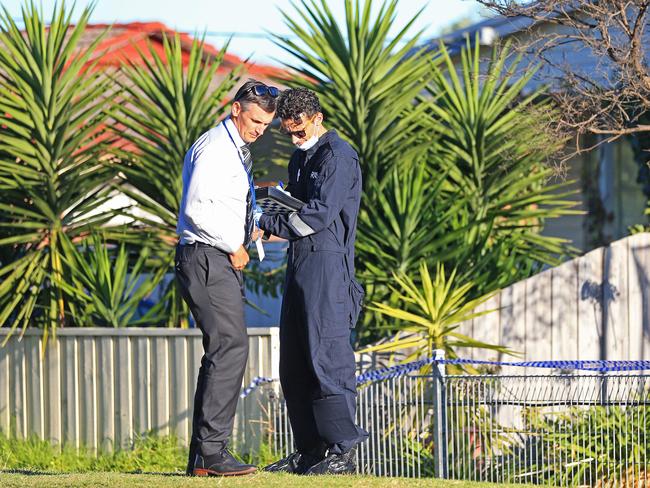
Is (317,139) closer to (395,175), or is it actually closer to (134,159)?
(395,175)

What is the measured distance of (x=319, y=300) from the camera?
575 centimetres

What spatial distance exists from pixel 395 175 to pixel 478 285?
1.15m

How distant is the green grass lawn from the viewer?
5.35 m

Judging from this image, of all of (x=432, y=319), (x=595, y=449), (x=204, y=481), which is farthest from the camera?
(x=432, y=319)

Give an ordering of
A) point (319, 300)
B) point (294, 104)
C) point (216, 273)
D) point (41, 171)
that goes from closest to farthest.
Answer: point (216, 273) < point (319, 300) < point (294, 104) < point (41, 171)

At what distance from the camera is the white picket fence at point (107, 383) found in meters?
9.16

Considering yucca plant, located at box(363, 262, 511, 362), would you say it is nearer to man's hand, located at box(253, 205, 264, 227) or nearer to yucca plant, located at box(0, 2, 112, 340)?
yucca plant, located at box(0, 2, 112, 340)

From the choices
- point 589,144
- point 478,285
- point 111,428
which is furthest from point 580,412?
point 589,144

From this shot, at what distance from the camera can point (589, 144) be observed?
44.8 ft

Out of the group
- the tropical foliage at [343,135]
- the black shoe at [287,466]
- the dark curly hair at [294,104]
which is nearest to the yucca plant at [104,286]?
the tropical foliage at [343,135]

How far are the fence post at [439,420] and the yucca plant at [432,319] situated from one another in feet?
3.14

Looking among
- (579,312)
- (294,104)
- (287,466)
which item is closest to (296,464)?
(287,466)

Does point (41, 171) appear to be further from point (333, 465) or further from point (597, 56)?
point (333, 465)

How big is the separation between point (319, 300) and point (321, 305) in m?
0.03
